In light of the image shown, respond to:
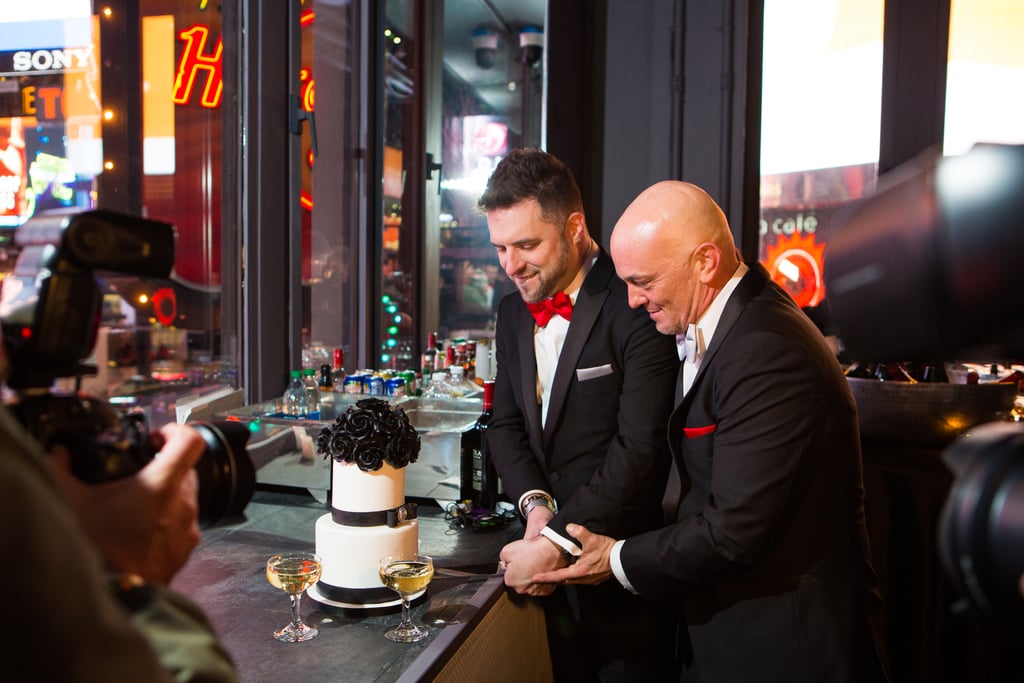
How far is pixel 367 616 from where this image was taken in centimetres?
146

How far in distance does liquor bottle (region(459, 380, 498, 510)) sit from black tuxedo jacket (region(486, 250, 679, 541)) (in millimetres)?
122

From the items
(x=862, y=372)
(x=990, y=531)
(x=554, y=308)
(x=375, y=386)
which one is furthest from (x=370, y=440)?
(x=862, y=372)

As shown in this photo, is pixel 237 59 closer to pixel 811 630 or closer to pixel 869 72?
pixel 811 630

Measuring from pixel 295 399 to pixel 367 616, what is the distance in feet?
4.10

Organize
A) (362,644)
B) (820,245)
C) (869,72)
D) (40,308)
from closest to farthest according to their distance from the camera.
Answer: (40,308)
(362,644)
(869,72)
(820,245)

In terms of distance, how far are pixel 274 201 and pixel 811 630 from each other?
7.52ft

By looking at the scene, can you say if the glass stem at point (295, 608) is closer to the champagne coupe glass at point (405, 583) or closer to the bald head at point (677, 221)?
the champagne coupe glass at point (405, 583)

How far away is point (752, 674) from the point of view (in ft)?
4.96

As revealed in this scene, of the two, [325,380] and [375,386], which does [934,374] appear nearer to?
[375,386]

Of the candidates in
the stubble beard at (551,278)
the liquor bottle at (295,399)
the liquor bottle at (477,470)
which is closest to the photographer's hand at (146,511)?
the stubble beard at (551,278)

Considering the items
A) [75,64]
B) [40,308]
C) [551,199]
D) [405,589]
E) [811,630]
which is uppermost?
[75,64]

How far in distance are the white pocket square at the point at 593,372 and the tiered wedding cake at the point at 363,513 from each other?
1.62 ft

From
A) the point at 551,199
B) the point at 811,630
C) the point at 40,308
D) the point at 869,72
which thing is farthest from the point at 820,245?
the point at 40,308

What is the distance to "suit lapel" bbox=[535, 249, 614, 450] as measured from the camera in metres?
1.87
